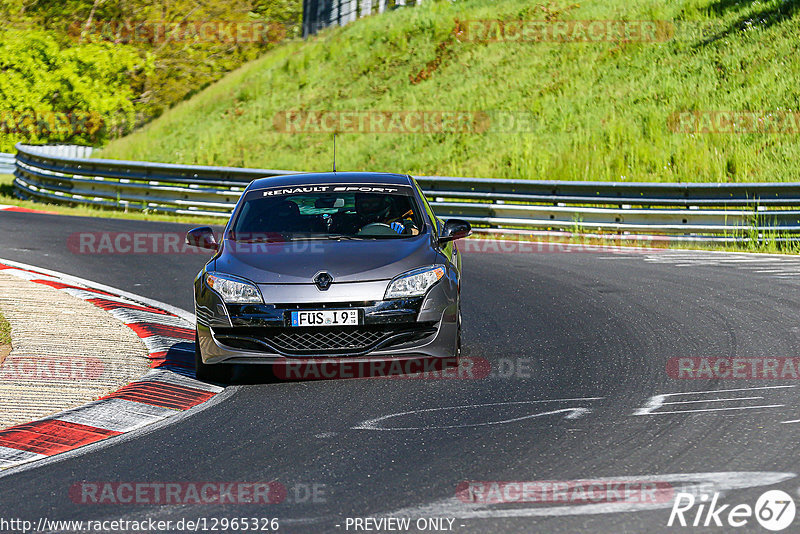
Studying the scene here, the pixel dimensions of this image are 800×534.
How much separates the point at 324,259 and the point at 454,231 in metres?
1.37

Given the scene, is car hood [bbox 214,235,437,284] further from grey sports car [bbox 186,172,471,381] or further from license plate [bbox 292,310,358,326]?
license plate [bbox 292,310,358,326]

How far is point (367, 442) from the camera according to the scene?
20.3 ft

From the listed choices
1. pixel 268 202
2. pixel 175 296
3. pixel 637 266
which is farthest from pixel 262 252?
pixel 637 266

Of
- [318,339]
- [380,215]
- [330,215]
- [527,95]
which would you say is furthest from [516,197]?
[527,95]

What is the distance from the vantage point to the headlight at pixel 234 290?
7.71 meters

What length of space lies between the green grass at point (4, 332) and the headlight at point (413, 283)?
3.47 metres

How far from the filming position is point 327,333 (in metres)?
7.62

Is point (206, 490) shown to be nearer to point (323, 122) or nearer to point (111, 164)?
point (111, 164)

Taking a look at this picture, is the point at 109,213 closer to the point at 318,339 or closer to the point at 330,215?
the point at 330,215

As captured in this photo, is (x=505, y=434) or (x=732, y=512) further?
(x=505, y=434)

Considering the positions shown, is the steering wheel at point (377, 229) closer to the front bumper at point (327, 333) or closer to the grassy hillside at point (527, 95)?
the front bumper at point (327, 333)

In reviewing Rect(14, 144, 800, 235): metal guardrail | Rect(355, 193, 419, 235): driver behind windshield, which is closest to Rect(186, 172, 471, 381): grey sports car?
Rect(355, 193, 419, 235): driver behind windshield

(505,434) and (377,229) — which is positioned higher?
(377,229)

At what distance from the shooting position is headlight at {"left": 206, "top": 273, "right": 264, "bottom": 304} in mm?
7707
